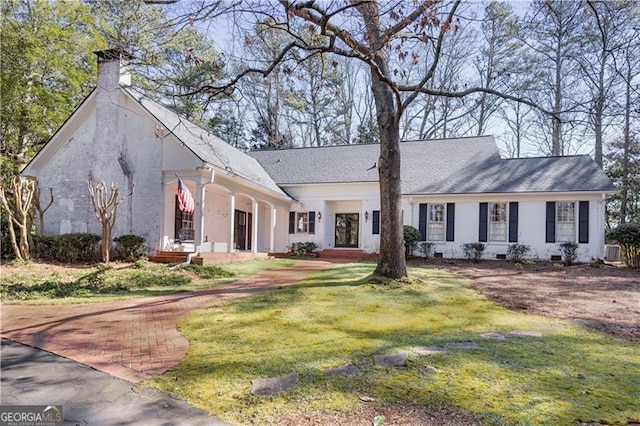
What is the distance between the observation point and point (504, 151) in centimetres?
3194

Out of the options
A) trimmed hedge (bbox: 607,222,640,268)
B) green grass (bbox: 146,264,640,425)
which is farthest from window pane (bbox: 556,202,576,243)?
green grass (bbox: 146,264,640,425)

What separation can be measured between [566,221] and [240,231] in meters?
13.9

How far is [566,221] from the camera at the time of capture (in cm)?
1606

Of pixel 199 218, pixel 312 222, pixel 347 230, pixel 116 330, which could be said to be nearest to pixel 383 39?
pixel 116 330

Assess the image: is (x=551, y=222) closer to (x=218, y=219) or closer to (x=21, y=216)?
(x=218, y=219)

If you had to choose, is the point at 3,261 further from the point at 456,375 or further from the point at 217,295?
the point at 456,375

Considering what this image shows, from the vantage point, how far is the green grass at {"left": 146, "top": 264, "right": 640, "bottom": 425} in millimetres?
3109

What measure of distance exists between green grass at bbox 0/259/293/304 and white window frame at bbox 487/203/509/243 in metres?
10.4

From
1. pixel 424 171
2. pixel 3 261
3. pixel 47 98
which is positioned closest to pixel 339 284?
pixel 3 261

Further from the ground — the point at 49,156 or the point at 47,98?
the point at 47,98

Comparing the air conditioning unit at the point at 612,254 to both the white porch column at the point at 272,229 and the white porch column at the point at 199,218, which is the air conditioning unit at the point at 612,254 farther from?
the white porch column at the point at 199,218

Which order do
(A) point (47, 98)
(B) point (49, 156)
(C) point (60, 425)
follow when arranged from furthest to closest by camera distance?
(A) point (47, 98)
(B) point (49, 156)
(C) point (60, 425)

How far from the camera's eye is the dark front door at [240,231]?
18312 millimetres

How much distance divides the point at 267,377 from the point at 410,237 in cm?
1323
